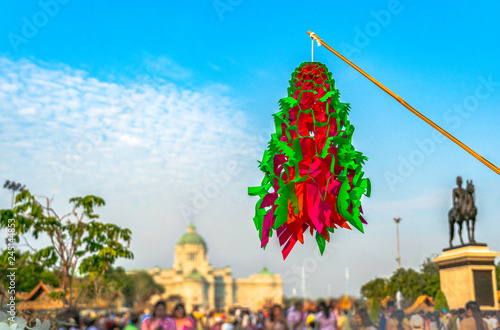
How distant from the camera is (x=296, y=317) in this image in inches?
305

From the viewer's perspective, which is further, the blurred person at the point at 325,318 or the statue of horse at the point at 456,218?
the statue of horse at the point at 456,218

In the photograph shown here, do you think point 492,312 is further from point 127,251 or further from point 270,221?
point 270,221

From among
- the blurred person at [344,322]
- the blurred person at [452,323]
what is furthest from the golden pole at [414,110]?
the blurred person at [452,323]

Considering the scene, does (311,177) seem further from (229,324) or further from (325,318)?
(229,324)

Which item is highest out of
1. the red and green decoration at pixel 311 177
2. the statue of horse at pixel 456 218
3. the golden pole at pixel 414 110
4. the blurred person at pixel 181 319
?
the statue of horse at pixel 456 218

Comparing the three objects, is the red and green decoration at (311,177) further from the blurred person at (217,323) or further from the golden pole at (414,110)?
the blurred person at (217,323)

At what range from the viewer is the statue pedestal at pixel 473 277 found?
16.8m

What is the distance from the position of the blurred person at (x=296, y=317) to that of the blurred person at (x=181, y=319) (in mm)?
2520

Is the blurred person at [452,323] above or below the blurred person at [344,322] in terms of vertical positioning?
below

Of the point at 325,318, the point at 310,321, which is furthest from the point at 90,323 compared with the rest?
the point at 325,318

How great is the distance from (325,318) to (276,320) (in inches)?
31.6

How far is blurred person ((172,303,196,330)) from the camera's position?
511cm

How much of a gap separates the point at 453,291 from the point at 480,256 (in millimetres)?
1571

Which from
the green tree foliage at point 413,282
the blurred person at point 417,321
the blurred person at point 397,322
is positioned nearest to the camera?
the blurred person at point 397,322
